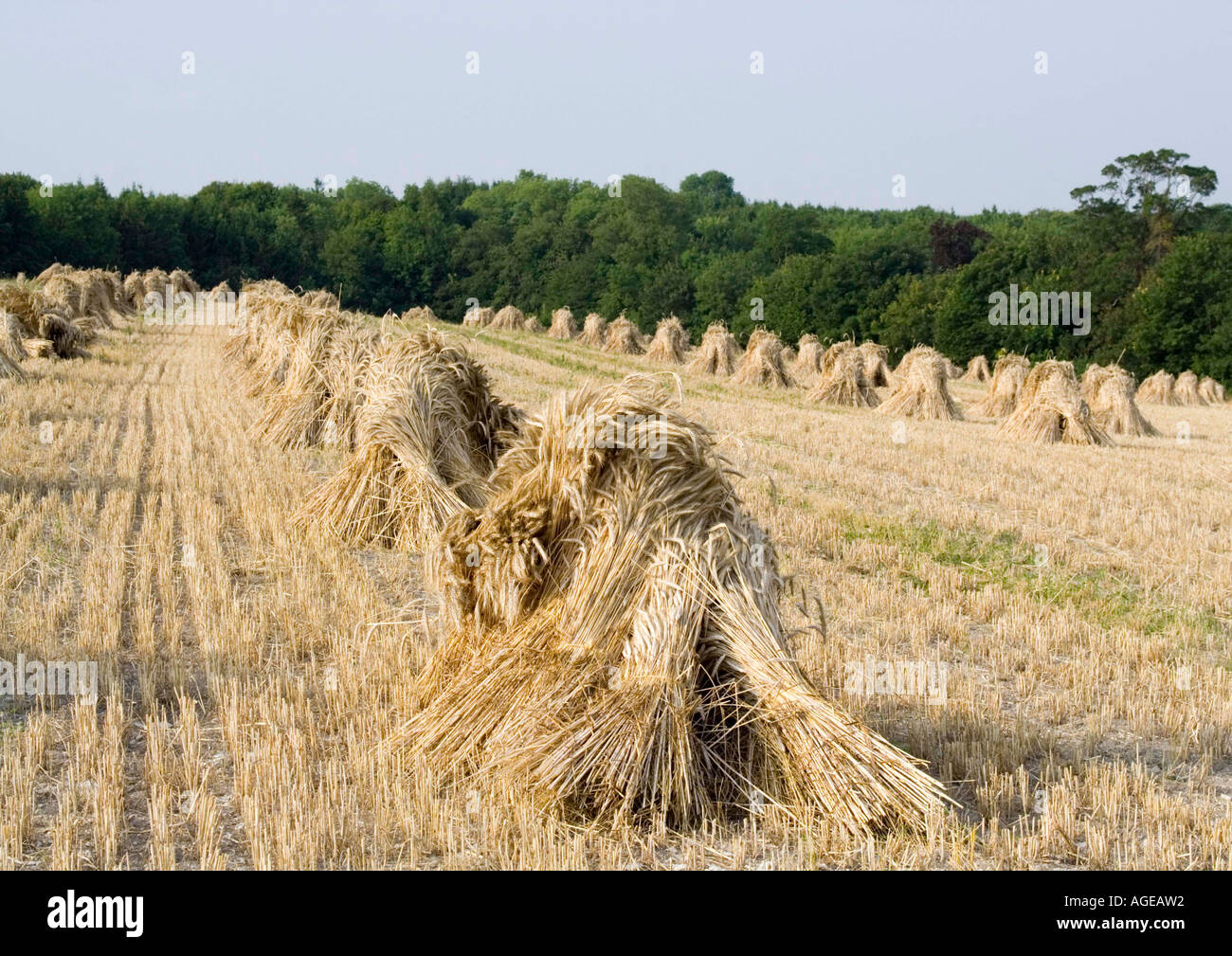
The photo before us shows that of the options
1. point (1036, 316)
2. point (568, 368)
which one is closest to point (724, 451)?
point (568, 368)

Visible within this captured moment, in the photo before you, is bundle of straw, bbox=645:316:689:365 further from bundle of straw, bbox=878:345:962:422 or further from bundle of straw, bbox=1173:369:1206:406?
bundle of straw, bbox=1173:369:1206:406

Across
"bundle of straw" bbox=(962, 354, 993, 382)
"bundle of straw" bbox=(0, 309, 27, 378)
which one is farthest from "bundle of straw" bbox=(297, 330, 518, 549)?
"bundle of straw" bbox=(962, 354, 993, 382)

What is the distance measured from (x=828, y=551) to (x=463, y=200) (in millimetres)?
95003

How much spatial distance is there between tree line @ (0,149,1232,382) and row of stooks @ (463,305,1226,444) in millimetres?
4266

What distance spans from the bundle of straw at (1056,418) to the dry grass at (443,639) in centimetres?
544

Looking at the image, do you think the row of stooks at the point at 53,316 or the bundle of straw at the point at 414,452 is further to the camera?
the row of stooks at the point at 53,316

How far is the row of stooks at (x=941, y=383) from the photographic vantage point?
1928 centimetres

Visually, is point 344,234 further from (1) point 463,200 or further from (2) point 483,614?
(2) point 483,614

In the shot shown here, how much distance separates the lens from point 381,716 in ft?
17.1

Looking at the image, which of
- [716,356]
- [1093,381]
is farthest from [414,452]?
[716,356]

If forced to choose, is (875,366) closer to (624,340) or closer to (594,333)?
(624,340)

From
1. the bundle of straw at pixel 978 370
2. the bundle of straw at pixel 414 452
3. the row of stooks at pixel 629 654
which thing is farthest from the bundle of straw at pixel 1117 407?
the row of stooks at pixel 629 654

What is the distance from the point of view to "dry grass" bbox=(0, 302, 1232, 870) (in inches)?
161

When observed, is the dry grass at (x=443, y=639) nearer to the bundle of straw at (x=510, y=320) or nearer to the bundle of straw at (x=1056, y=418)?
the bundle of straw at (x=1056, y=418)
